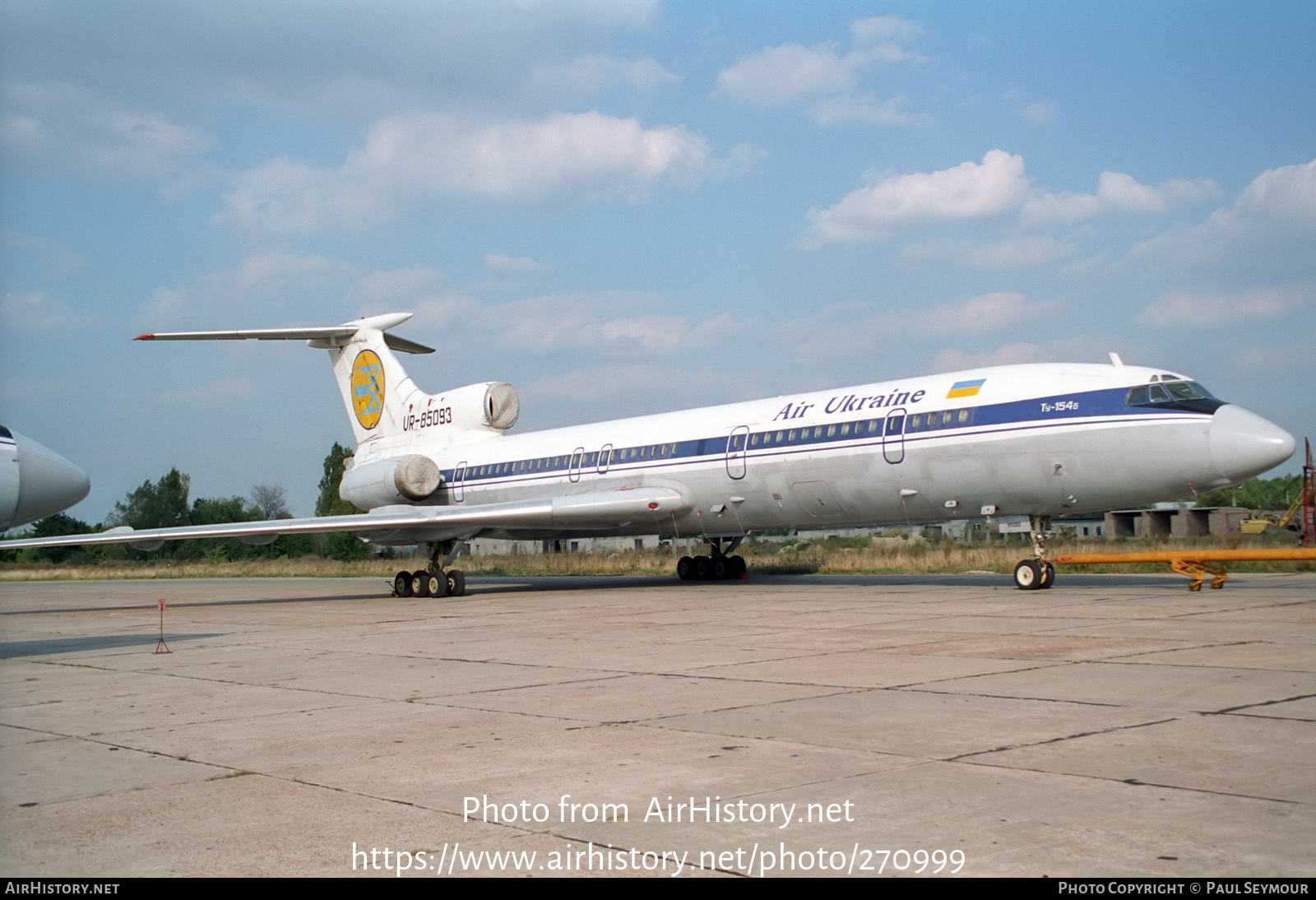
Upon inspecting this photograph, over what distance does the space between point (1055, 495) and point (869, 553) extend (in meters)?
15.4

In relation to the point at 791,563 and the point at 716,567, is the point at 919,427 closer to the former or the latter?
→ the point at 716,567

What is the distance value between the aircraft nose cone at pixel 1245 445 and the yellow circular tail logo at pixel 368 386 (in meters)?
21.0

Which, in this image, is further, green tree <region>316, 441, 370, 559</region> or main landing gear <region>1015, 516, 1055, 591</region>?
green tree <region>316, 441, 370, 559</region>

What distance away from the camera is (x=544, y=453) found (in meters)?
26.4

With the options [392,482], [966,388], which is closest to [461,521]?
[392,482]

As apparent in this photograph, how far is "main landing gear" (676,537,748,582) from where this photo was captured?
25.8 meters

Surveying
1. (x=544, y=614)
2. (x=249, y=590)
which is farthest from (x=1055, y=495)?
(x=249, y=590)

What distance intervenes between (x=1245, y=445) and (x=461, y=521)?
46.7 feet

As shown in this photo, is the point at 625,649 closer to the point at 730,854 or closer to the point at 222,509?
the point at 730,854

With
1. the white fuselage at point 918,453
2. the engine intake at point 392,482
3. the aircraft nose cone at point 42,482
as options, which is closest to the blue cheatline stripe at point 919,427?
the white fuselage at point 918,453

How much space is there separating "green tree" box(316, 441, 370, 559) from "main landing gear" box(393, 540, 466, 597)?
38.2 m

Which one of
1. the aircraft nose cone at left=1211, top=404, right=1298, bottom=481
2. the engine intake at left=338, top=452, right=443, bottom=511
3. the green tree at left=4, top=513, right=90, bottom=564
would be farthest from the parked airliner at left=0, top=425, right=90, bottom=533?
the green tree at left=4, top=513, right=90, bottom=564

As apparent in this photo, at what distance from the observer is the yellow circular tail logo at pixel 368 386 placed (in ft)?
98.4

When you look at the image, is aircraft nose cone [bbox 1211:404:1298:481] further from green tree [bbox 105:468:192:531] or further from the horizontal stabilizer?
green tree [bbox 105:468:192:531]
